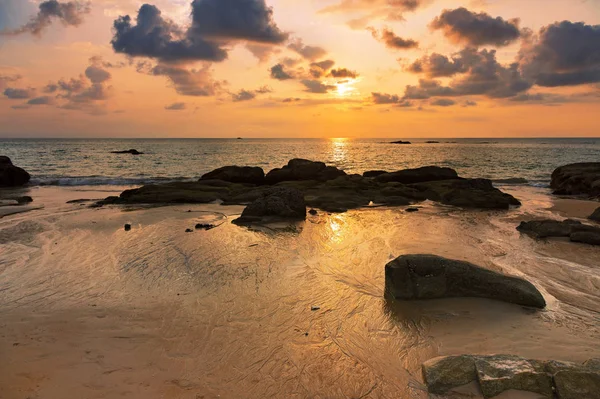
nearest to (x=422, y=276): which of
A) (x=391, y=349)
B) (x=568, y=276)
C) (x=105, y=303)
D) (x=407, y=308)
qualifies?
(x=407, y=308)

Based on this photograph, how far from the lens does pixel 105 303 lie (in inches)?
272

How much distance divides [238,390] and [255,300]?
2.60 metres

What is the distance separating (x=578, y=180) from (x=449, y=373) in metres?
26.2

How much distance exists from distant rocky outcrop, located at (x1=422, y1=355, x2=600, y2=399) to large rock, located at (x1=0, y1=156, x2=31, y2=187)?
1312 inches

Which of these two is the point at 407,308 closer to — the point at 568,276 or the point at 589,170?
the point at 568,276

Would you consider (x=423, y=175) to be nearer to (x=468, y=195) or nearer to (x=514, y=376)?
(x=468, y=195)

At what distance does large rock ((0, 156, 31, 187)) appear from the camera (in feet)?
92.9

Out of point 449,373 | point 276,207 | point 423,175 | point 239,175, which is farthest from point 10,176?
point 449,373

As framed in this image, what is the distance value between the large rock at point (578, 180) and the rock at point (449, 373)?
924 inches

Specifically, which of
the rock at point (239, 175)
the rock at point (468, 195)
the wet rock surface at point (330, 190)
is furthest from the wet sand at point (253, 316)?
the rock at point (239, 175)

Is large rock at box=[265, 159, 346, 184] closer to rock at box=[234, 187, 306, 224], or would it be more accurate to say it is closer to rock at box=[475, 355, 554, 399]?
rock at box=[234, 187, 306, 224]

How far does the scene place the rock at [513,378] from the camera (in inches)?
167

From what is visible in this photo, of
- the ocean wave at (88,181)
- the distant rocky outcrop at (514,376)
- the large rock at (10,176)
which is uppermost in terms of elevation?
the large rock at (10,176)

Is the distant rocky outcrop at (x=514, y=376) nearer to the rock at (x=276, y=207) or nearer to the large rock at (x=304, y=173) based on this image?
the rock at (x=276, y=207)
